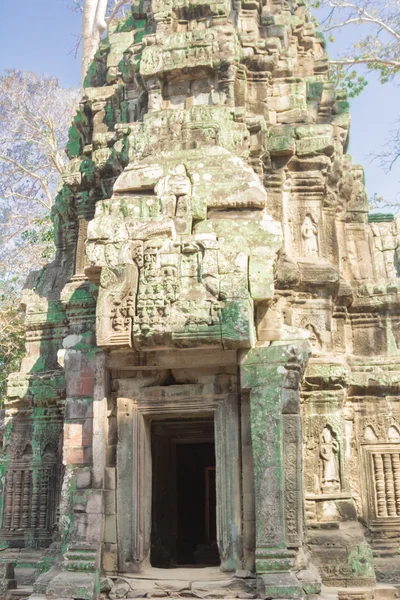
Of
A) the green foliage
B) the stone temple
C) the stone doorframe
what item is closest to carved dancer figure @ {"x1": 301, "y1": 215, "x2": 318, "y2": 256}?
the stone temple

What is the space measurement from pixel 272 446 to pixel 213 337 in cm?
113

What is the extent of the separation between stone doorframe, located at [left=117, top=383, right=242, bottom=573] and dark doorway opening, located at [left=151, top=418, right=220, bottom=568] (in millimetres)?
1083

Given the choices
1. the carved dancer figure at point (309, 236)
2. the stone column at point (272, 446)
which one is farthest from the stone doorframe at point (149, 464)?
the carved dancer figure at point (309, 236)

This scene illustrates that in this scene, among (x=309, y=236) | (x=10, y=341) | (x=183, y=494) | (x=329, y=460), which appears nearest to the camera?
(x=329, y=460)

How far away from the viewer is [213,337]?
6.41 metres

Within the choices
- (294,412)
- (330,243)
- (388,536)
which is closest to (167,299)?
(294,412)

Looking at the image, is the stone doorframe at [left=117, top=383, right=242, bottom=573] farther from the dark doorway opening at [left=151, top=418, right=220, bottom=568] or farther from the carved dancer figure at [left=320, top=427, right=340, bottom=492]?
the carved dancer figure at [left=320, top=427, right=340, bottom=492]

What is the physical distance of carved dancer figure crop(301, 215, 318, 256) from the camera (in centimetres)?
870

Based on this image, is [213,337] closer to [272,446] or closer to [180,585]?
[272,446]

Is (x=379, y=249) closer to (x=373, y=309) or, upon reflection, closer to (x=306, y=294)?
(x=373, y=309)

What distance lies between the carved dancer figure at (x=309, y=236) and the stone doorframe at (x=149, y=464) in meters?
2.59

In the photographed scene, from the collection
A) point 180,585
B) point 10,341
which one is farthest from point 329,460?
point 10,341

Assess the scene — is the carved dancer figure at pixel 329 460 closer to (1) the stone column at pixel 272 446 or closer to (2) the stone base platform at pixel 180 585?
(1) the stone column at pixel 272 446

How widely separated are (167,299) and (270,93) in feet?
13.9
